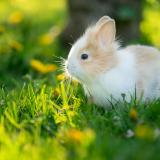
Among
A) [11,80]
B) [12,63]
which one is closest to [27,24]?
[12,63]

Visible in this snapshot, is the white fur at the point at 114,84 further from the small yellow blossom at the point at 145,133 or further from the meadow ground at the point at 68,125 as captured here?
the small yellow blossom at the point at 145,133

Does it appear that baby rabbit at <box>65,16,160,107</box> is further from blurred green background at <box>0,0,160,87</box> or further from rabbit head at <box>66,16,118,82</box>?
blurred green background at <box>0,0,160,87</box>

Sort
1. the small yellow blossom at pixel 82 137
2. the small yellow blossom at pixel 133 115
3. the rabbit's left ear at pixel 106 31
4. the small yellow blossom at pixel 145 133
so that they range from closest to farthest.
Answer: the small yellow blossom at pixel 145 133, the small yellow blossom at pixel 82 137, the small yellow blossom at pixel 133 115, the rabbit's left ear at pixel 106 31

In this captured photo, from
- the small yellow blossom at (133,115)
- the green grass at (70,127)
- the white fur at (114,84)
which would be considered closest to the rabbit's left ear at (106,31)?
the white fur at (114,84)

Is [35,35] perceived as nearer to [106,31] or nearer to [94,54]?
[106,31]

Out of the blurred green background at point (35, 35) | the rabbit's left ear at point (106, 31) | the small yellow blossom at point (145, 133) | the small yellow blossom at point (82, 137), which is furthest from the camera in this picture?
the blurred green background at point (35, 35)

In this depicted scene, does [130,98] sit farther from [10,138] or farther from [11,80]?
[11,80]

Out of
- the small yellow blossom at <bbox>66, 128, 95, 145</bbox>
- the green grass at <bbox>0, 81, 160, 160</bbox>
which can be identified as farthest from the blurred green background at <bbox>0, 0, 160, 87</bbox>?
the small yellow blossom at <bbox>66, 128, 95, 145</bbox>
